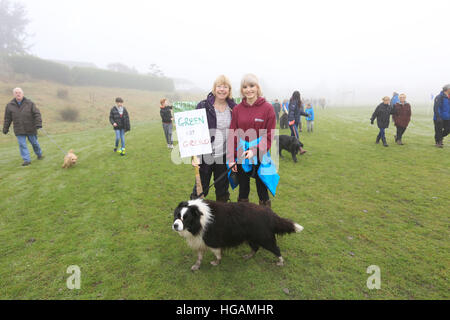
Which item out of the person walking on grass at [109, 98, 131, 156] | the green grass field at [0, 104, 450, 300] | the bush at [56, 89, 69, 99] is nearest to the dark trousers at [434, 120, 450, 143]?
the green grass field at [0, 104, 450, 300]

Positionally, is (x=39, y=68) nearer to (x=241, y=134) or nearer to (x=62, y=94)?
(x=62, y=94)

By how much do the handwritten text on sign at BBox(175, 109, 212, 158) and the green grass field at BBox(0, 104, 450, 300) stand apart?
5.87ft

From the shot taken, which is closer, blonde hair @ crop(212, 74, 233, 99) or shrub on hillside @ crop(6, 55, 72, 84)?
blonde hair @ crop(212, 74, 233, 99)

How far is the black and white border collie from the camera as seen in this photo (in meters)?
3.09

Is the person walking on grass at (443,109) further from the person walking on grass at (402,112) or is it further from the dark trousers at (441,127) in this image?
the person walking on grass at (402,112)

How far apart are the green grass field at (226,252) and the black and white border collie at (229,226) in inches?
20.2

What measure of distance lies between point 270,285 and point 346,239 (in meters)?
1.94

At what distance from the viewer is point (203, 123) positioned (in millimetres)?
3623

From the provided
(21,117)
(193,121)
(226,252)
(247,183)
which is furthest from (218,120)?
(21,117)

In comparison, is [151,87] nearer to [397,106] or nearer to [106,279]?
[397,106]

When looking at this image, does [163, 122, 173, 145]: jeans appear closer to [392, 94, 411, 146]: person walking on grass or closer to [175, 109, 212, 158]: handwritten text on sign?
[175, 109, 212, 158]: handwritten text on sign

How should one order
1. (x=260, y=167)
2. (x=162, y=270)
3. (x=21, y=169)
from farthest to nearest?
(x=21, y=169), (x=260, y=167), (x=162, y=270)

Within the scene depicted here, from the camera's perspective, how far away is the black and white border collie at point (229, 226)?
309 centimetres
